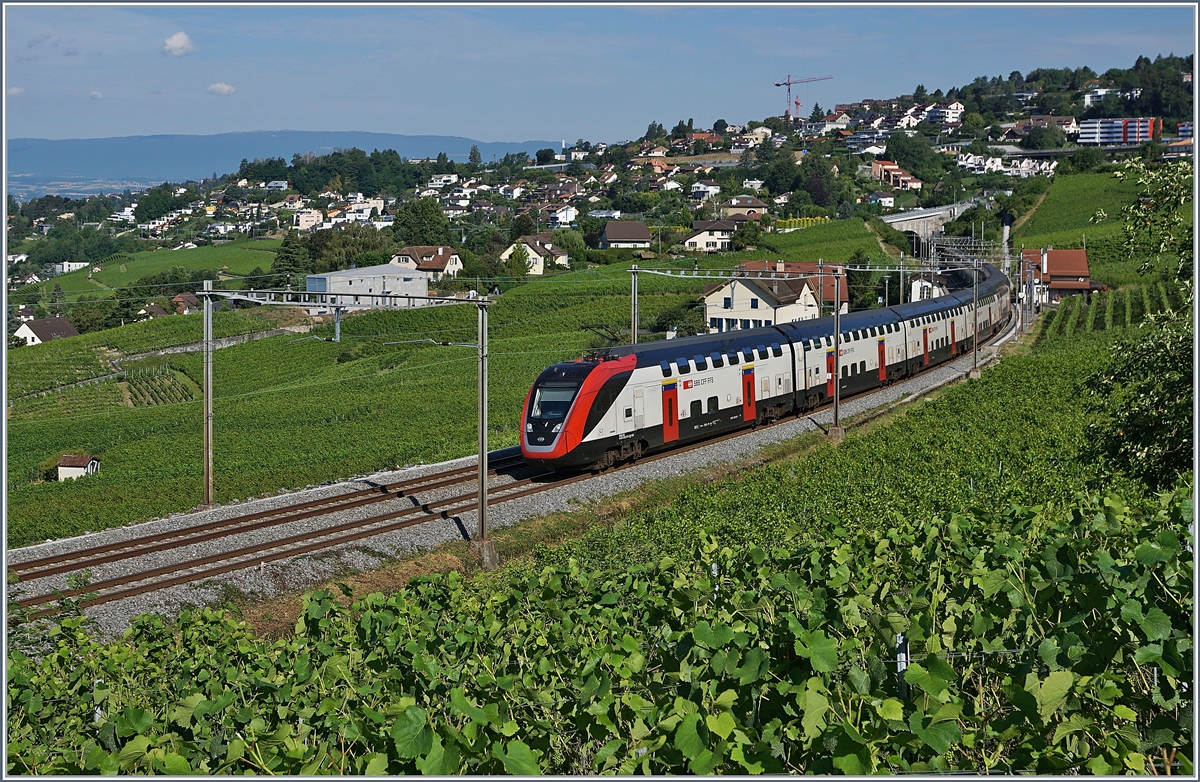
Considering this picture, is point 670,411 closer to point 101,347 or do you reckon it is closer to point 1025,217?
point 101,347

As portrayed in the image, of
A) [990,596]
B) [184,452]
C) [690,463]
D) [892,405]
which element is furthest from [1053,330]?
[990,596]

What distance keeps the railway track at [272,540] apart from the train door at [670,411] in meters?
0.80

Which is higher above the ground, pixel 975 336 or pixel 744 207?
pixel 744 207

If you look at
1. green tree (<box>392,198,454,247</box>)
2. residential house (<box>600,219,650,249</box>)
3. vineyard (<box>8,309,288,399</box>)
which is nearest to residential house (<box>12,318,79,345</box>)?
vineyard (<box>8,309,288,399</box>)

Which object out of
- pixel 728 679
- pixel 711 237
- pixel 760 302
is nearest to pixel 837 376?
pixel 728 679

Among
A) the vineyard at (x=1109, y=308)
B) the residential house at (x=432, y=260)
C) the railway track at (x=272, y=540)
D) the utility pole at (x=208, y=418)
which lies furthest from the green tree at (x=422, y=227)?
the railway track at (x=272, y=540)

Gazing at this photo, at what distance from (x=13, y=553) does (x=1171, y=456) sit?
20.8 m

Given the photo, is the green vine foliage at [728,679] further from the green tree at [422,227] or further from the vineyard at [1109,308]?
the green tree at [422,227]

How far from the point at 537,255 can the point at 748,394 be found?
279ft

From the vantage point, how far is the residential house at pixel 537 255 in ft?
368

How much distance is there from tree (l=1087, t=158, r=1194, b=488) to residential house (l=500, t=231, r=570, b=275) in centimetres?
9437

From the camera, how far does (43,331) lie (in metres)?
91.2

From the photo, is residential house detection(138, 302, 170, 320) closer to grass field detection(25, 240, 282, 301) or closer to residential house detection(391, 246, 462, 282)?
grass field detection(25, 240, 282, 301)

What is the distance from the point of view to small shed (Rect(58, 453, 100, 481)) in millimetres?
40406
